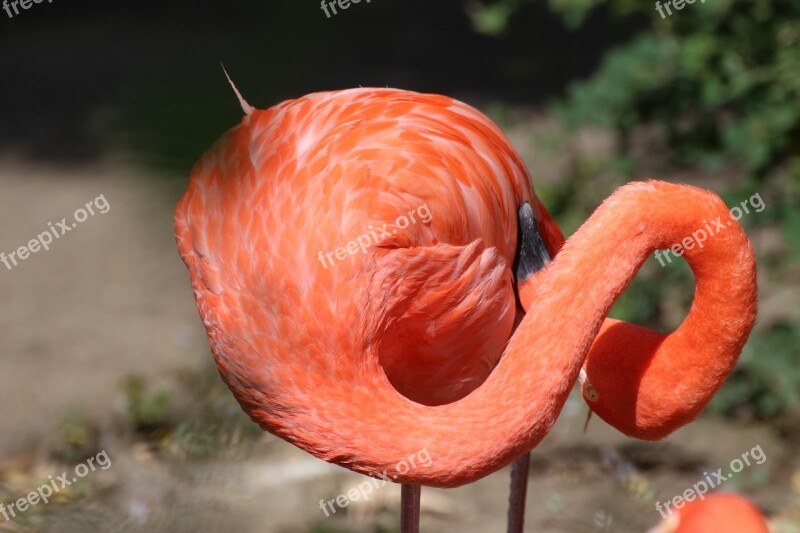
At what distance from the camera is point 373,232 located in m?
1.91

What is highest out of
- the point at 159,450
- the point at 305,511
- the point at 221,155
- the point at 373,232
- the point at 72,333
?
the point at 221,155

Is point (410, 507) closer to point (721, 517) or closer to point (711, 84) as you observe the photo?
point (721, 517)

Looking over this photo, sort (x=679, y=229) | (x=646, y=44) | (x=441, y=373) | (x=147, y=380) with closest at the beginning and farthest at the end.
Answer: (x=679, y=229), (x=441, y=373), (x=646, y=44), (x=147, y=380)

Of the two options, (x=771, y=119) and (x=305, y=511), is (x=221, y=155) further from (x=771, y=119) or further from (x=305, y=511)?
(x=771, y=119)

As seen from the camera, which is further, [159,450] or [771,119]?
[159,450]

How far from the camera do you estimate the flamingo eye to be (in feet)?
7.17

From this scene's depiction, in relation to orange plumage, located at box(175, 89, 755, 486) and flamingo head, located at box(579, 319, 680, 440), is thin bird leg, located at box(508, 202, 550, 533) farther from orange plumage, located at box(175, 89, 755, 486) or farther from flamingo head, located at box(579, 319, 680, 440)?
flamingo head, located at box(579, 319, 680, 440)

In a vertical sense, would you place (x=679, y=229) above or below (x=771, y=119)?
A: above

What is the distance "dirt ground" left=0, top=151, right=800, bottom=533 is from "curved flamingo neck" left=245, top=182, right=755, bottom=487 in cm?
126

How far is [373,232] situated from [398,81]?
153 inches

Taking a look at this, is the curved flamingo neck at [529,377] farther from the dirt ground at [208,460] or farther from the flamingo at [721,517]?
the dirt ground at [208,460]

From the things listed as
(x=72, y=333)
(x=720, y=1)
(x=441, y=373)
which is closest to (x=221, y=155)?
(x=441, y=373)

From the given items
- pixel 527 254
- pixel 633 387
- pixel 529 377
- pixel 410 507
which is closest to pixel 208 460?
pixel 410 507

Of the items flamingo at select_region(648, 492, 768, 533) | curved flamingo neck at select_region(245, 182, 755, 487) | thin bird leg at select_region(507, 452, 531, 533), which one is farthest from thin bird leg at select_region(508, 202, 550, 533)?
flamingo at select_region(648, 492, 768, 533)
